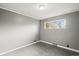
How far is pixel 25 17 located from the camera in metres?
3.45

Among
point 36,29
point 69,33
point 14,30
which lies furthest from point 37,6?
point 36,29

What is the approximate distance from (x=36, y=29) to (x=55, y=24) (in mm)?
1433

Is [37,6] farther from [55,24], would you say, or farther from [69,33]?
[69,33]

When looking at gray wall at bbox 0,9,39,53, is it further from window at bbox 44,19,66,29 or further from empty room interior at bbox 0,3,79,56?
window at bbox 44,19,66,29

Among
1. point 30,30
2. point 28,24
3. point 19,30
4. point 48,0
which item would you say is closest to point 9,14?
point 19,30

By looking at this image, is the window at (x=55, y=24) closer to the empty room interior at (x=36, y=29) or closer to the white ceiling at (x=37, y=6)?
the empty room interior at (x=36, y=29)

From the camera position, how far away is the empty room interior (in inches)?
93.4

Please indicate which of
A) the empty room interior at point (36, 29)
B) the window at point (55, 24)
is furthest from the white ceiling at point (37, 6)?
the window at point (55, 24)

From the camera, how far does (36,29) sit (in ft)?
13.9

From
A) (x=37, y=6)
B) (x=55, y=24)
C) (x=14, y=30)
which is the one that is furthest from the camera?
(x=55, y=24)

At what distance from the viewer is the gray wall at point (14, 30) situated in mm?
2449

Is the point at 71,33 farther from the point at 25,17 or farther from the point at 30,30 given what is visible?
the point at 25,17

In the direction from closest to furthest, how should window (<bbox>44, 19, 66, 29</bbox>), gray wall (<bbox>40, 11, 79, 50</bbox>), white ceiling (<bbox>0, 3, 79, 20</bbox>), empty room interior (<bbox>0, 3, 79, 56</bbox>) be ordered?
1. white ceiling (<bbox>0, 3, 79, 20</bbox>)
2. empty room interior (<bbox>0, 3, 79, 56</bbox>)
3. gray wall (<bbox>40, 11, 79, 50</bbox>)
4. window (<bbox>44, 19, 66, 29</bbox>)

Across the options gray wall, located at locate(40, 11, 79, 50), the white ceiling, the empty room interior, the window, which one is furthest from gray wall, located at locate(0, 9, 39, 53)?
gray wall, located at locate(40, 11, 79, 50)
